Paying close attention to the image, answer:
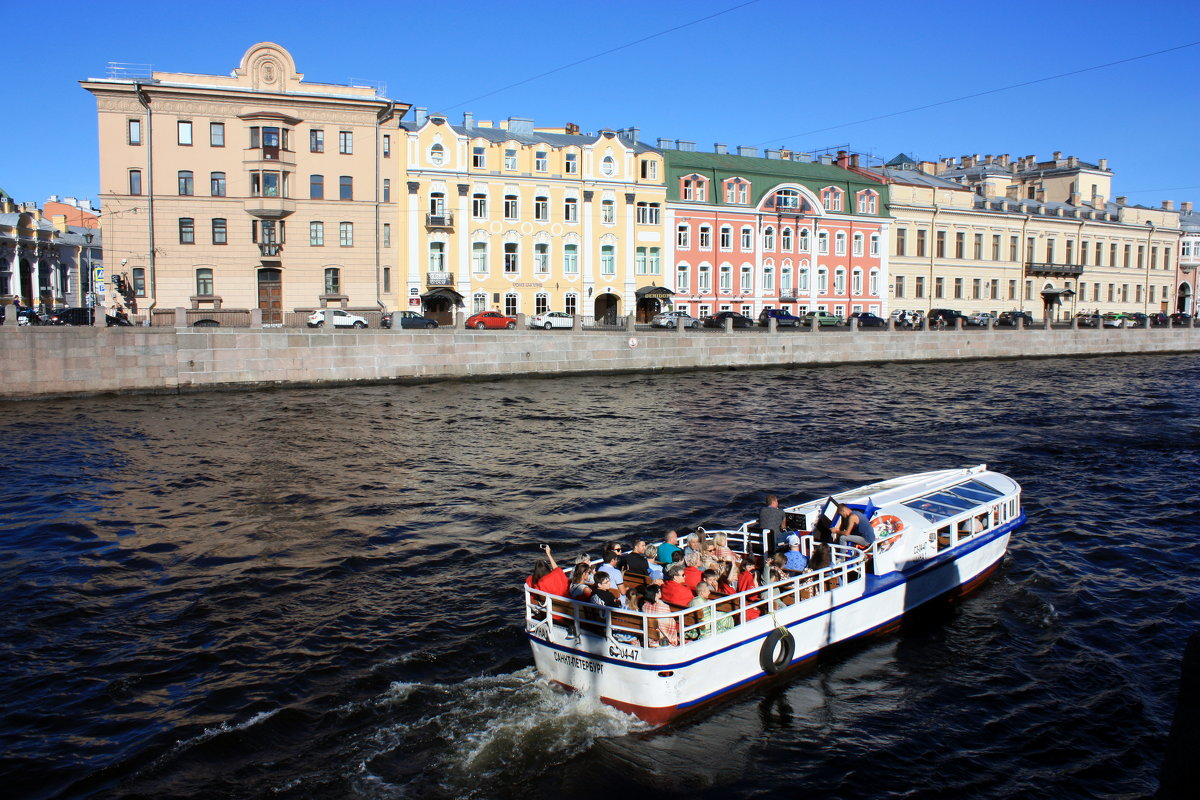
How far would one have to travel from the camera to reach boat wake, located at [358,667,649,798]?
849 centimetres

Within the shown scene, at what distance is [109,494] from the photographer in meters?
18.6

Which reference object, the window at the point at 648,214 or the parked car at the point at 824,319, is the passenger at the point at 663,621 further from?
the window at the point at 648,214

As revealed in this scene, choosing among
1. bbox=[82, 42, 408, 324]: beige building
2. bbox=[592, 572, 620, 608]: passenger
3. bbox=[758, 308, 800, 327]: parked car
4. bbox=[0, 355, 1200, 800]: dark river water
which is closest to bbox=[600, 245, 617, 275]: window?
bbox=[758, 308, 800, 327]: parked car

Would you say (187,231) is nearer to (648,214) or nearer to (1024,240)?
(648,214)

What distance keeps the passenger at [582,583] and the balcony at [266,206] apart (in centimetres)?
3943

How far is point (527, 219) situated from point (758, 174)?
51.3ft

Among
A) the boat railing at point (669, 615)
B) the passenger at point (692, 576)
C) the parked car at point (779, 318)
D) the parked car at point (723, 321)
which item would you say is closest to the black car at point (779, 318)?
the parked car at point (779, 318)

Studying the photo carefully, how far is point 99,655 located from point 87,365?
73.2ft

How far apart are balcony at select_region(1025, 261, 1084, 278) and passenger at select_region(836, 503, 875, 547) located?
207 ft

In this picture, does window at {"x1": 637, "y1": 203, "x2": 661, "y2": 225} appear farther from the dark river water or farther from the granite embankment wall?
the dark river water

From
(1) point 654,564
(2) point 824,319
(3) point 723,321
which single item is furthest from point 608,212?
(1) point 654,564

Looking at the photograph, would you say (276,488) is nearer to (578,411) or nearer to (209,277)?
(578,411)

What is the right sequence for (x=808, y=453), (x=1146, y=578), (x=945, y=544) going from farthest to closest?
(x=808, y=453) < (x=1146, y=578) < (x=945, y=544)

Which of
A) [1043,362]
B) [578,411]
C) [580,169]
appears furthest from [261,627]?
[1043,362]
